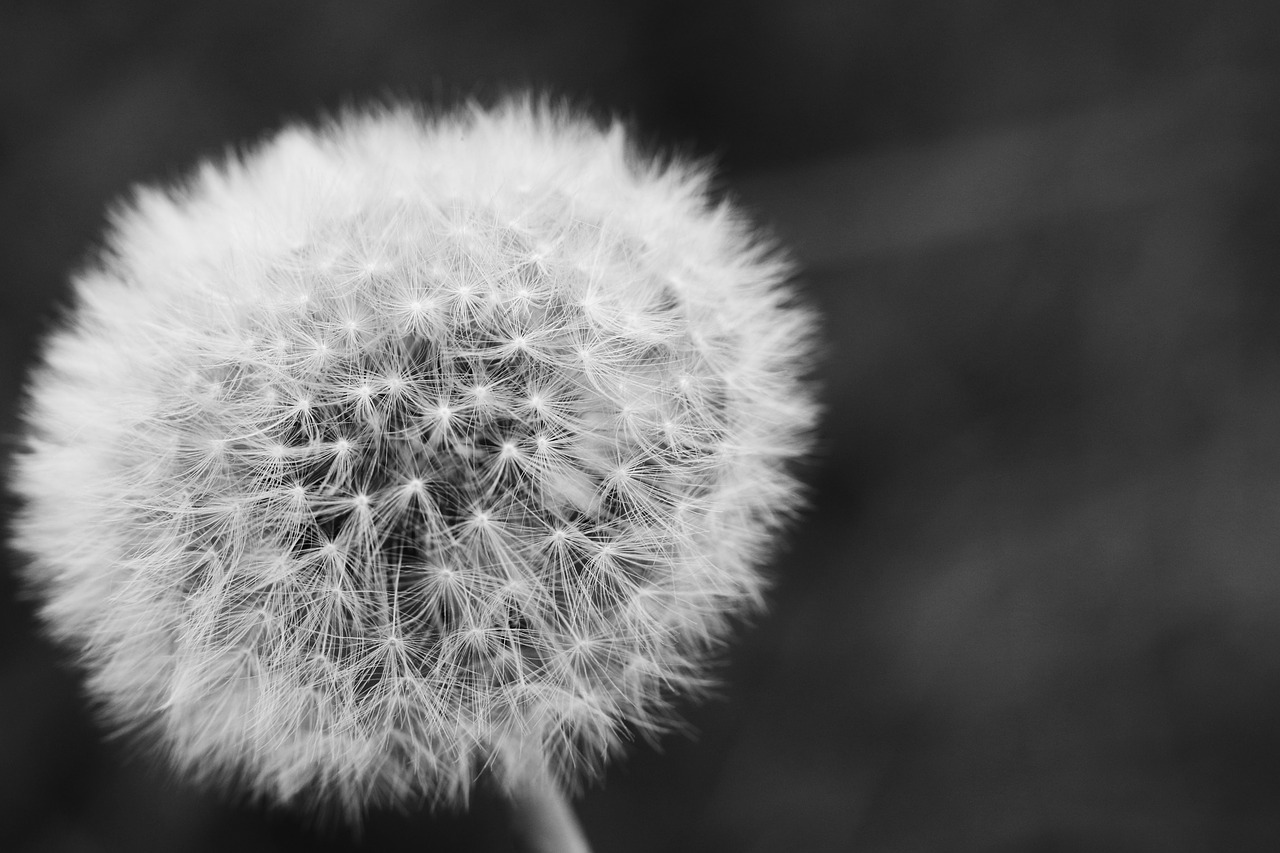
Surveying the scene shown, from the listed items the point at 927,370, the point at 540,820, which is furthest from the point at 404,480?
the point at 927,370

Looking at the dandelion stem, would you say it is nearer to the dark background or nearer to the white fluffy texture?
the white fluffy texture

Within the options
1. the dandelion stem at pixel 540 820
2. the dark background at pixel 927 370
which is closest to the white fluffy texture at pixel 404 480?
the dandelion stem at pixel 540 820

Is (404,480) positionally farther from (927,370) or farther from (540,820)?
(927,370)

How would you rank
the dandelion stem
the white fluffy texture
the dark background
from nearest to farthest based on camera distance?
the white fluffy texture, the dandelion stem, the dark background

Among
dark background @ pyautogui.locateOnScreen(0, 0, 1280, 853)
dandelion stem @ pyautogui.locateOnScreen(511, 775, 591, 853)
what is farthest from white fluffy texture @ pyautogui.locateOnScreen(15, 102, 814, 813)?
dark background @ pyautogui.locateOnScreen(0, 0, 1280, 853)

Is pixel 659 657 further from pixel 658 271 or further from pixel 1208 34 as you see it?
pixel 1208 34

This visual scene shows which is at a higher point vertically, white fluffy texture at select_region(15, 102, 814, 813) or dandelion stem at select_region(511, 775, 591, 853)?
white fluffy texture at select_region(15, 102, 814, 813)
